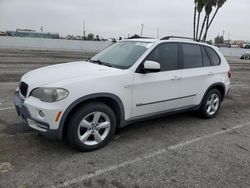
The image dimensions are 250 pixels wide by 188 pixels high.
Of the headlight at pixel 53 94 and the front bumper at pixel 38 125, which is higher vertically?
the headlight at pixel 53 94

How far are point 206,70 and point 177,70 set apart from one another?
981 mm

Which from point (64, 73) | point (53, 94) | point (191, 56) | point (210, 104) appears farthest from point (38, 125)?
point (210, 104)

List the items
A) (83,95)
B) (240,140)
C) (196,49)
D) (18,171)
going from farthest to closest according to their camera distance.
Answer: (196,49)
(240,140)
(83,95)
(18,171)

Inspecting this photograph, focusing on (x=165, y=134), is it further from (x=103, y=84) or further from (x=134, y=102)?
(x=103, y=84)

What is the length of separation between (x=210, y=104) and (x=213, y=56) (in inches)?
42.0

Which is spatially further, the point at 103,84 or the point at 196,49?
the point at 196,49

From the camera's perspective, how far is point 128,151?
4227 millimetres

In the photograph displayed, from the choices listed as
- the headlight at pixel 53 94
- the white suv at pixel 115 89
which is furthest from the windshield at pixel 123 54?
the headlight at pixel 53 94

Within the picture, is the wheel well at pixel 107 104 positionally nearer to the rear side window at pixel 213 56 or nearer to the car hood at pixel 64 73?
the car hood at pixel 64 73

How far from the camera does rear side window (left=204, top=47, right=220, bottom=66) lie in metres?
5.96

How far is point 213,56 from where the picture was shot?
6.05m

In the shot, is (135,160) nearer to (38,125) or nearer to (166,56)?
(38,125)

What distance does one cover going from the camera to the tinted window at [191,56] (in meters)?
5.33

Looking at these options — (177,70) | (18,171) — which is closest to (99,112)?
(18,171)
